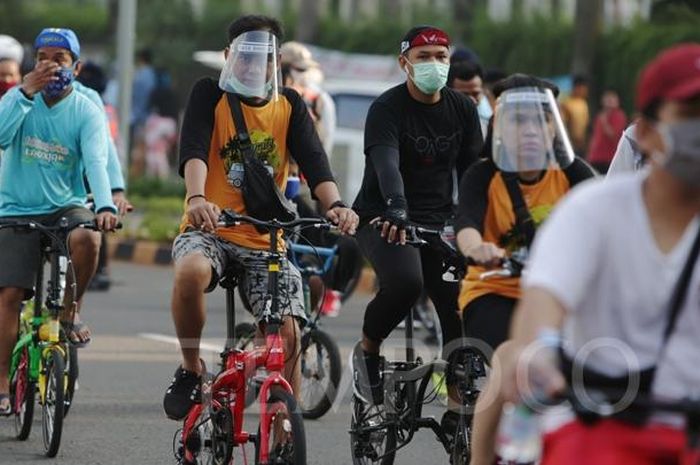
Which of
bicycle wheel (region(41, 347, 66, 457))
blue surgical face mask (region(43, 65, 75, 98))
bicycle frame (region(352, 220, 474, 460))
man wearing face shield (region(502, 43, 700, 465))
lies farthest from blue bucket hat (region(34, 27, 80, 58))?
man wearing face shield (region(502, 43, 700, 465))

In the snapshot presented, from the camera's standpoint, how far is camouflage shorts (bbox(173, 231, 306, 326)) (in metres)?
7.76

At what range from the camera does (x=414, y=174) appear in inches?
336

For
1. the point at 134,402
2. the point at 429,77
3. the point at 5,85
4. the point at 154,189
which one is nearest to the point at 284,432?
the point at 429,77

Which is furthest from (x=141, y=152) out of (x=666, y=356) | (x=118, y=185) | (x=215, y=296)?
(x=666, y=356)

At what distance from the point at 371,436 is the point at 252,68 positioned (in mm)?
1625

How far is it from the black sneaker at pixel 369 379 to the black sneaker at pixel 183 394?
2.60 feet

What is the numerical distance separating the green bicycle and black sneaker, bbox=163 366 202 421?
3.94 feet

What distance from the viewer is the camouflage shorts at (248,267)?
7.76m

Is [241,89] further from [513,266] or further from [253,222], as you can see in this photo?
[513,266]

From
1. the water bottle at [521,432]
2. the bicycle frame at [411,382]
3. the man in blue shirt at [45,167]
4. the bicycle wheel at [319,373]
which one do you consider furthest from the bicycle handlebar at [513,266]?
the bicycle wheel at [319,373]

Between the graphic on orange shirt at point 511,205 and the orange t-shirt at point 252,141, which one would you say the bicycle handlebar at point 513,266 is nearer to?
the graphic on orange shirt at point 511,205

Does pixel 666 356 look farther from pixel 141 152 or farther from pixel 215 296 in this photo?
pixel 141 152

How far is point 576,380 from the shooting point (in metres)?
4.36

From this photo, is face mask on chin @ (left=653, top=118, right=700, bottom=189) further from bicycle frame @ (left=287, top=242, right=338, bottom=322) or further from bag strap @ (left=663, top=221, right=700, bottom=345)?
bicycle frame @ (left=287, top=242, right=338, bottom=322)
